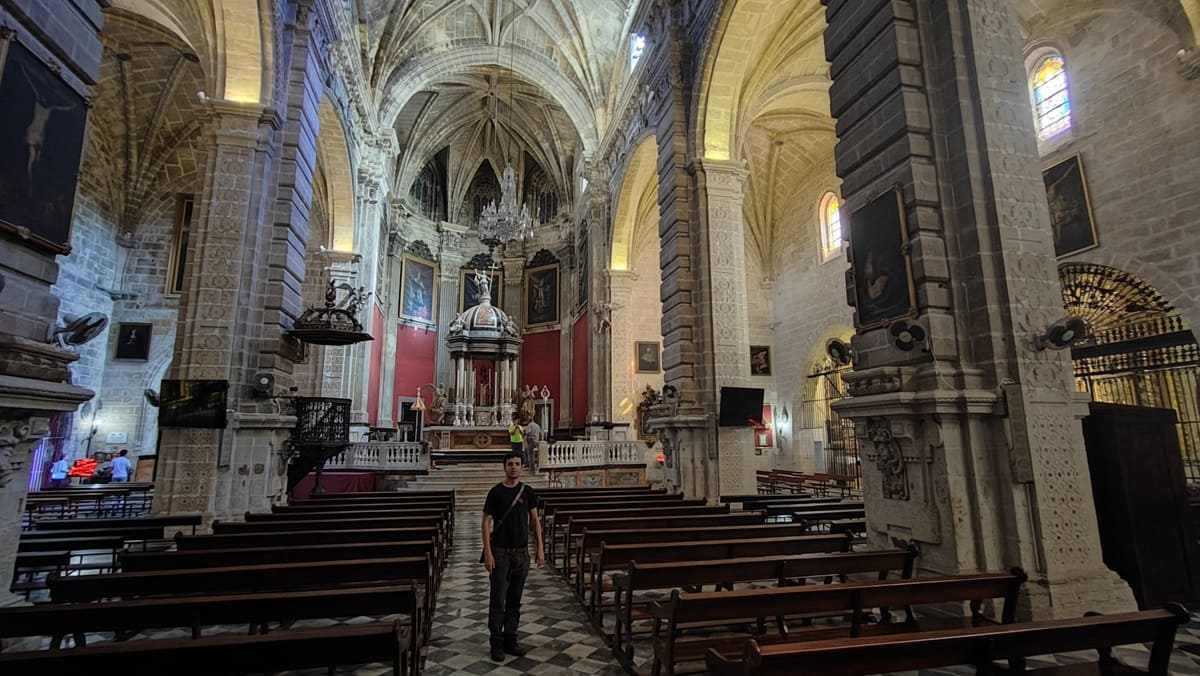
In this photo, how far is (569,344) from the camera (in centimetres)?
2445

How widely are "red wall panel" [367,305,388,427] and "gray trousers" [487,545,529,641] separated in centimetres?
1710

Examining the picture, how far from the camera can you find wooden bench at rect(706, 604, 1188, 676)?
2061mm

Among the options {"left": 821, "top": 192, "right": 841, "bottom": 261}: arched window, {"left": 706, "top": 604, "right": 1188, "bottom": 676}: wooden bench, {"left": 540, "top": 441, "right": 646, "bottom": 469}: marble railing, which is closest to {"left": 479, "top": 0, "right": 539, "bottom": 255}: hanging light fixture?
{"left": 540, "top": 441, "right": 646, "bottom": 469}: marble railing

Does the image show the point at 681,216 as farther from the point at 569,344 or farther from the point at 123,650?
the point at 569,344

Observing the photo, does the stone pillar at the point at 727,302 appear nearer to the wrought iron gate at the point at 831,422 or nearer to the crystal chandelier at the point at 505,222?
the crystal chandelier at the point at 505,222

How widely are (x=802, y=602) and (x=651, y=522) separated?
3331mm

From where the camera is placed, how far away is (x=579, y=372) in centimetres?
2291

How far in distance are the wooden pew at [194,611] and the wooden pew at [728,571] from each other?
4.57 ft

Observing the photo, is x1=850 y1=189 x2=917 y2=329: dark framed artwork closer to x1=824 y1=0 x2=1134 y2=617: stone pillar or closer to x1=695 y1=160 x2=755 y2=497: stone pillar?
x1=824 y1=0 x2=1134 y2=617: stone pillar

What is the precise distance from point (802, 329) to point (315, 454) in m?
16.0

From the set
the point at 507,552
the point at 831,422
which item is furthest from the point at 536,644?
the point at 831,422

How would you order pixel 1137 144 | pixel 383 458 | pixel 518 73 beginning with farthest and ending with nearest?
pixel 518 73
pixel 383 458
pixel 1137 144

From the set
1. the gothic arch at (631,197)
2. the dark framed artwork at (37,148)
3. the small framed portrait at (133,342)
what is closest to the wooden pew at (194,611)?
the dark framed artwork at (37,148)

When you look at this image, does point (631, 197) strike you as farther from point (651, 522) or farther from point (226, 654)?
→ point (226, 654)
